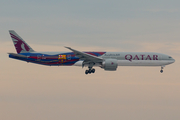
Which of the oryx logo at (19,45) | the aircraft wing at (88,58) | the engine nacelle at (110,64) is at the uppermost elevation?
the oryx logo at (19,45)

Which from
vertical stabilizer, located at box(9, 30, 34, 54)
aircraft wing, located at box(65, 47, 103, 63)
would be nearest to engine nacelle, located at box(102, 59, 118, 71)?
aircraft wing, located at box(65, 47, 103, 63)

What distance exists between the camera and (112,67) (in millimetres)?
41188

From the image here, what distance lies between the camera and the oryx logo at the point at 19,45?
4638cm

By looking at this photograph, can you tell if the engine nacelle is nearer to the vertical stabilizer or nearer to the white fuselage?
the white fuselage

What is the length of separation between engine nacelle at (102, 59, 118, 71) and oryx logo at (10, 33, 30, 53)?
15663 millimetres

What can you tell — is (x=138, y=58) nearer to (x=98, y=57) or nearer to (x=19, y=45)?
(x=98, y=57)

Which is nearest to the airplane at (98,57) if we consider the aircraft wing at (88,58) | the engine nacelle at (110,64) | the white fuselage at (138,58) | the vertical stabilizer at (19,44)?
the white fuselage at (138,58)

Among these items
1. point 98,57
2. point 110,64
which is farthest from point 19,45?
point 110,64

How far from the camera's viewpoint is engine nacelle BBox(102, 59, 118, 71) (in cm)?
4094

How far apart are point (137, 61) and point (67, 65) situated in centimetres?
1287

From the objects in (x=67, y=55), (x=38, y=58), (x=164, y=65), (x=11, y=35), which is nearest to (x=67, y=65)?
(x=67, y=55)

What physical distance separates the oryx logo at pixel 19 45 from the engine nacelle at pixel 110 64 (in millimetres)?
15663

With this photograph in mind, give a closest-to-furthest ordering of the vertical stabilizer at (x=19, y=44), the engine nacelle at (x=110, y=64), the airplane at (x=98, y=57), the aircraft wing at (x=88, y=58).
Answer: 1. the engine nacelle at (x=110, y=64)
2. the aircraft wing at (x=88, y=58)
3. the airplane at (x=98, y=57)
4. the vertical stabilizer at (x=19, y=44)

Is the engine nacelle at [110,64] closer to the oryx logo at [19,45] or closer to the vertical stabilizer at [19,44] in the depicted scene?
the vertical stabilizer at [19,44]
